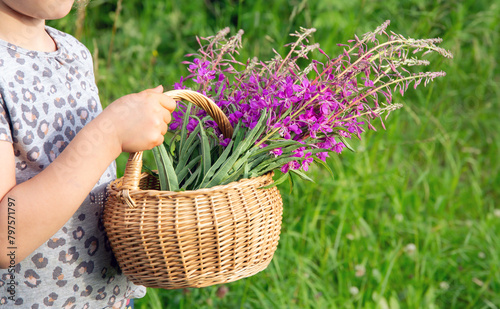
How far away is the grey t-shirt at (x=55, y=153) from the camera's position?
0.81 meters

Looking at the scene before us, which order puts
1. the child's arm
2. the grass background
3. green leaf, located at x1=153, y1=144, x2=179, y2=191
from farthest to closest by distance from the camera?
1. the grass background
2. green leaf, located at x1=153, y1=144, x2=179, y2=191
3. the child's arm

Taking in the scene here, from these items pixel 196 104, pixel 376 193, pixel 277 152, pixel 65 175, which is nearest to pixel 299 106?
pixel 277 152

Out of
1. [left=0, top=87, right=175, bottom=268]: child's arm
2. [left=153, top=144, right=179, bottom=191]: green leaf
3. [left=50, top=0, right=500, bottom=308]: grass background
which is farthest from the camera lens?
[left=50, top=0, right=500, bottom=308]: grass background

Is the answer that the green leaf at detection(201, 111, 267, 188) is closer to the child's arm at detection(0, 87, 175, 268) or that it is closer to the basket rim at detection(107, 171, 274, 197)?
the basket rim at detection(107, 171, 274, 197)

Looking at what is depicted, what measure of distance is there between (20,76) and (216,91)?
39cm

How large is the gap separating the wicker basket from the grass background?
1.89 feet

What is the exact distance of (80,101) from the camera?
3.01ft

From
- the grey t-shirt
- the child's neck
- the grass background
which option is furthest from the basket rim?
the grass background

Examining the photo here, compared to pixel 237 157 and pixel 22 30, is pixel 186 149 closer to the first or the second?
pixel 237 157

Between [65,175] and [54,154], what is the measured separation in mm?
117

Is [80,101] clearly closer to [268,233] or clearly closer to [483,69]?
[268,233]

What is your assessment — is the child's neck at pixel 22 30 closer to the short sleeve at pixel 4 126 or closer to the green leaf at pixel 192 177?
the short sleeve at pixel 4 126

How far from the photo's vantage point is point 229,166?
34.8 inches

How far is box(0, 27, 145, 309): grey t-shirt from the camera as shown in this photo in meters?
0.81
